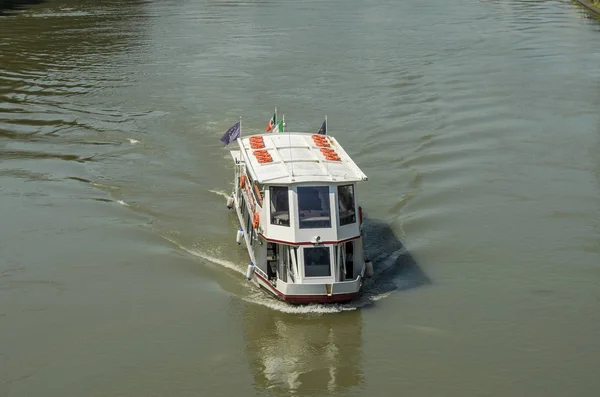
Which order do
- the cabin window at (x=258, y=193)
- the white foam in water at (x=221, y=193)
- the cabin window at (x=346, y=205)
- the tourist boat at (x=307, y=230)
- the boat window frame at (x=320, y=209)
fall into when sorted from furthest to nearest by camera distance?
the white foam in water at (x=221, y=193) → the cabin window at (x=258, y=193) → the cabin window at (x=346, y=205) → the boat window frame at (x=320, y=209) → the tourist boat at (x=307, y=230)

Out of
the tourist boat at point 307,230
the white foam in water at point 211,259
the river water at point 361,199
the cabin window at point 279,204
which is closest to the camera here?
the river water at point 361,199

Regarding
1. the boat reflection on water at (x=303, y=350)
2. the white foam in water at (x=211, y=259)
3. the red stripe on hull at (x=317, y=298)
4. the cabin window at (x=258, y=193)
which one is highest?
the cabin window at (x=258, y=193)

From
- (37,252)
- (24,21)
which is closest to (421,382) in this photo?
(37,252)

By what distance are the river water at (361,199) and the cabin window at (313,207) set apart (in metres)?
2.06

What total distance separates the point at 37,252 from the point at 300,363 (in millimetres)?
9661

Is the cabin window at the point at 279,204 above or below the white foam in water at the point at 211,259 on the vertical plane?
above

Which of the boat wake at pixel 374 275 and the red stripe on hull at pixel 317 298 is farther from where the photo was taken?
the boat wake at pixel 374 275

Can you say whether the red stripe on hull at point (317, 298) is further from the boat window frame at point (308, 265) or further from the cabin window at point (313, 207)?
the cabin window at point (313, 207)

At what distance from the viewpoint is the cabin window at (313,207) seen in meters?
21.8

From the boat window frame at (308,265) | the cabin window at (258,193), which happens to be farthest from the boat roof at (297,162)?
the boat window frame at (308,265)

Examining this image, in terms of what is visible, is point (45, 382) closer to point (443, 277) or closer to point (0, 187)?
point (443, 277)

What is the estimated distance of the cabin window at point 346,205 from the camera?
22.1 m

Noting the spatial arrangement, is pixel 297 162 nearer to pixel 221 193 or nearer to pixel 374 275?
pixel 374 275

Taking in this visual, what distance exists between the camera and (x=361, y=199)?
29266 mm
